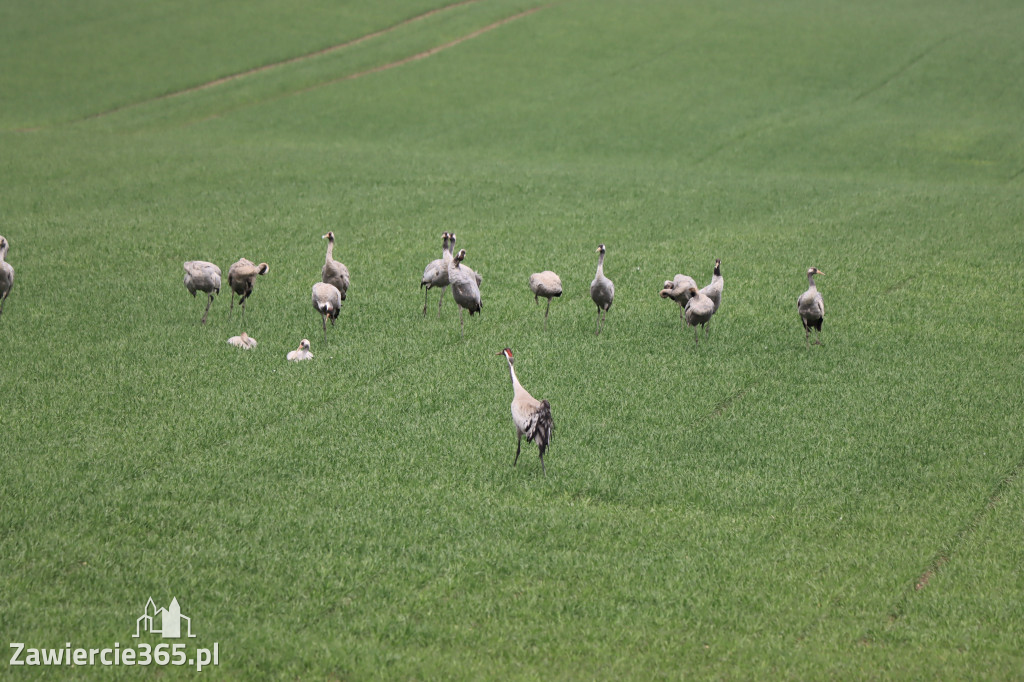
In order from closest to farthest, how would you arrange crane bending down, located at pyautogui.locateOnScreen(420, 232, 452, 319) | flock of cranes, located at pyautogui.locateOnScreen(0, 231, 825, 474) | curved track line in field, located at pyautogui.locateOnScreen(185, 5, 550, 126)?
flock of cranes, located at pyautogui.locateOnScreen(0, 231, 825, 474), crane bending down, located at pyautogui.locateOnScreen(420, 232, 452, 319), curved track line in field, located at pyautogui.locateOnScreen(185, 5, 550, 126)

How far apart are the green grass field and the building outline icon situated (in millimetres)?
138

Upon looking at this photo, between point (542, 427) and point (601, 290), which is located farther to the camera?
point (601, 290)

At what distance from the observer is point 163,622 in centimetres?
872

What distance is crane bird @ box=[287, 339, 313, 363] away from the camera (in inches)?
607

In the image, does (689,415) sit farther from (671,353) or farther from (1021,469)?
(1021,469)

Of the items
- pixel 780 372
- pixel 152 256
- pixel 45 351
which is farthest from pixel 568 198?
pixel 45 351

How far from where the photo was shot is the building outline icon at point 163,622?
8.62 metres

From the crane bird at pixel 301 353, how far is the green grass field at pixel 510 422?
0.23m

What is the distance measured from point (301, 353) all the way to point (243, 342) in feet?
4.09

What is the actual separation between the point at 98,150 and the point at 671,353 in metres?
26.9

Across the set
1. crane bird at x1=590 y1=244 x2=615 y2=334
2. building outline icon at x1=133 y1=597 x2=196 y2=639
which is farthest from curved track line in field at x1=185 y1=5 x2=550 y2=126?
building outline icon at x1=133 y1=597 x2=196 y2=639

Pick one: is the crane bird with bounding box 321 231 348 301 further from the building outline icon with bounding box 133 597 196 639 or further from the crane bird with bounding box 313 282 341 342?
the building outline icon with bounding box 133 597 196 639

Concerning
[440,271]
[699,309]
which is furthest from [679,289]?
[440,271]

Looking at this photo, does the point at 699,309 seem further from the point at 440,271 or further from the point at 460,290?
the point at 440,271
